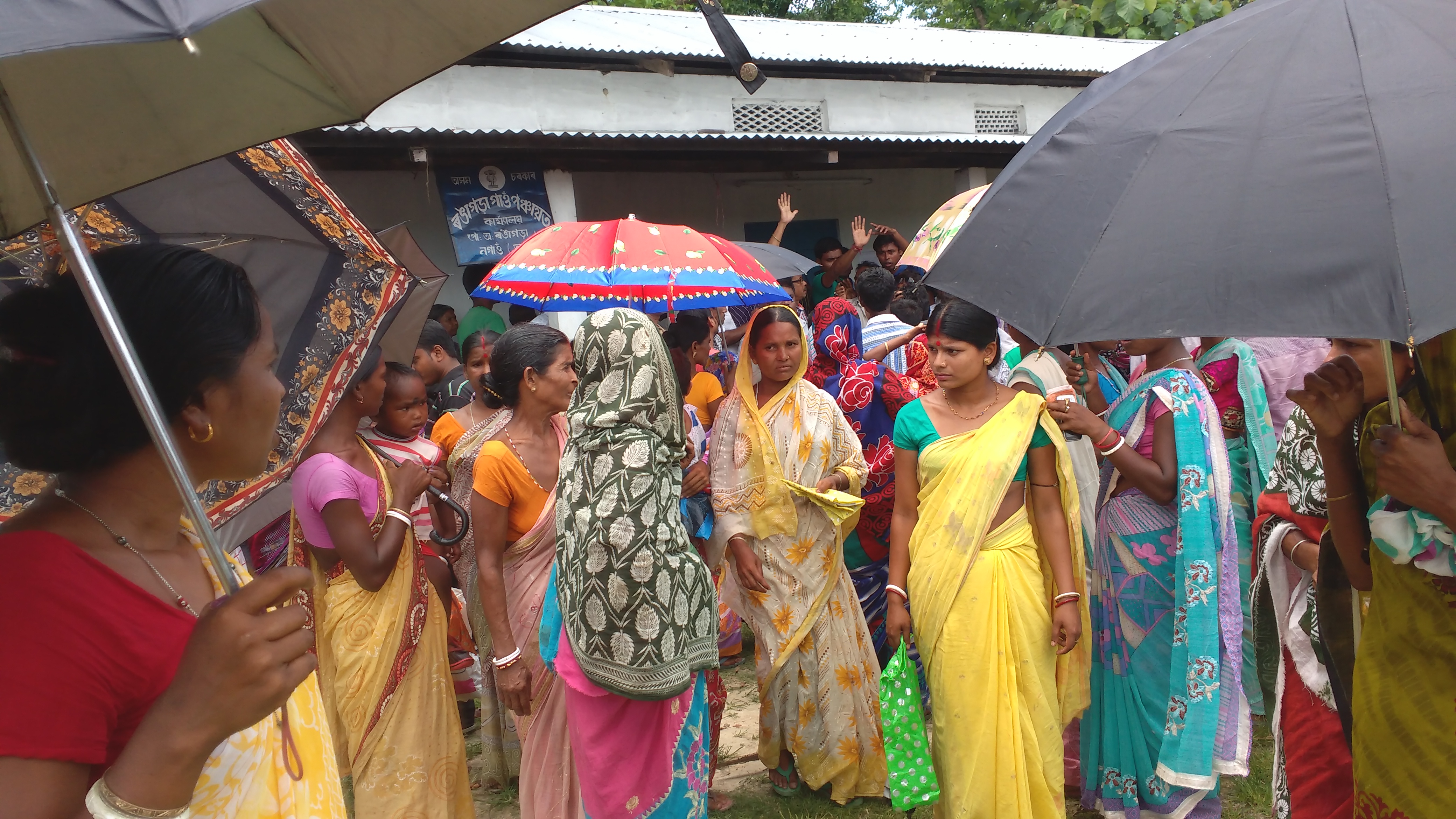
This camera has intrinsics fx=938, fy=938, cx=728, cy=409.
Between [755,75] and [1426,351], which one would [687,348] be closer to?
[755,75]

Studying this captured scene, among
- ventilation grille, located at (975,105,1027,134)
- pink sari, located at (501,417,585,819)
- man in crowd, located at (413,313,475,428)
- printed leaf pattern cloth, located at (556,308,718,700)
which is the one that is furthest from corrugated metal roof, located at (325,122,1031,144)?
printed leaf pattern cloth, located at (556,308,718,700)

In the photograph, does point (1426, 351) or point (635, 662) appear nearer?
point (1426, 351)

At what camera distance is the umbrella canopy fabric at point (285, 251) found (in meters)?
1.76

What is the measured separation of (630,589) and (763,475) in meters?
1.38

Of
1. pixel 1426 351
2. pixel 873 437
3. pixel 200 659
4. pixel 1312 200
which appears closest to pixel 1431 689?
pixel 1426 351

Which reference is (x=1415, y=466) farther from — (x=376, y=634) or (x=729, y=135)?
(x=729, y=135)

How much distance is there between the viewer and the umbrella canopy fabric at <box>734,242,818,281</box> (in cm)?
696

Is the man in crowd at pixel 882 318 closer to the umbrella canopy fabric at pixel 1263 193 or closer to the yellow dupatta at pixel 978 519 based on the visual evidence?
the yellow dupatta at pixel 978 519

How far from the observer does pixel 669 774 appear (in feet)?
9.07

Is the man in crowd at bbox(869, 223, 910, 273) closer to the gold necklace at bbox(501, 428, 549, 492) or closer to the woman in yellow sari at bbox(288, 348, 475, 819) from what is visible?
the gold necklace at bbox(501, 428, 549, 492)

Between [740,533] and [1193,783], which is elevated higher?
[740,533]

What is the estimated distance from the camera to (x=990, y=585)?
10.4 ft

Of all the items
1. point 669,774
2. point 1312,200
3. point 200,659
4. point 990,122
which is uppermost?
point 990,122

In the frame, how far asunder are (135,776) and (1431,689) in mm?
2246
